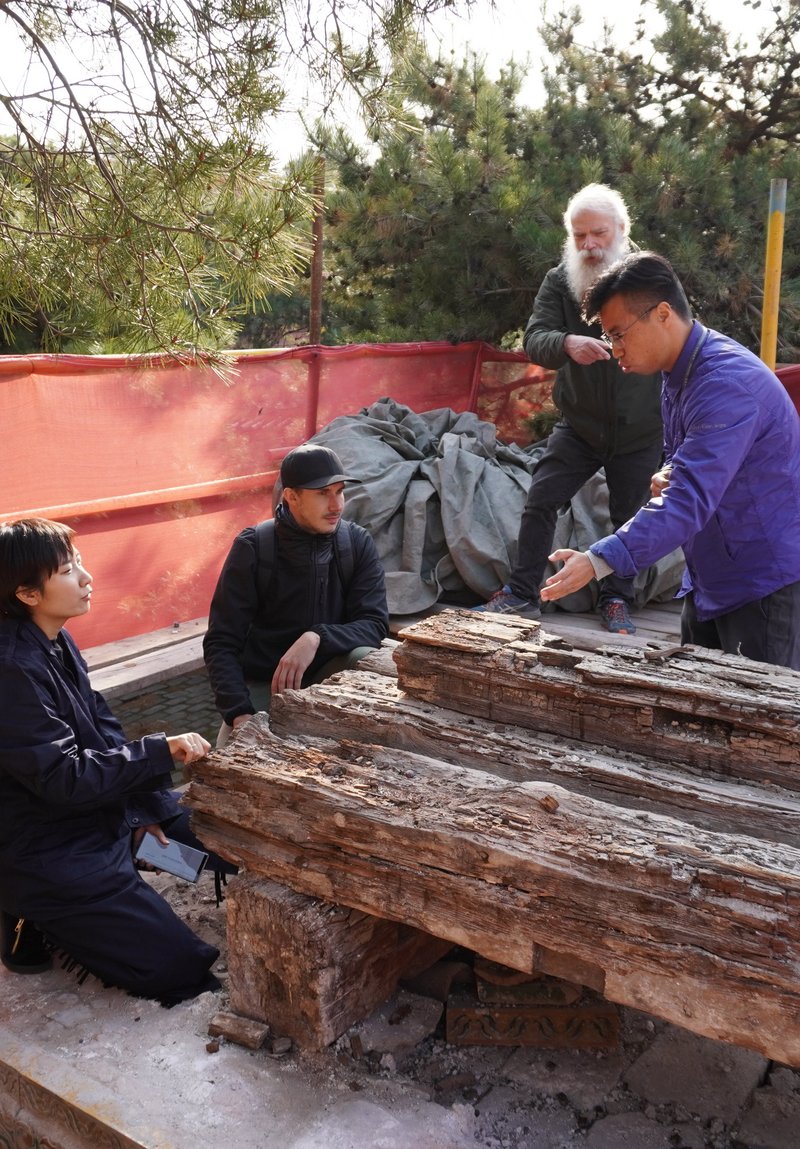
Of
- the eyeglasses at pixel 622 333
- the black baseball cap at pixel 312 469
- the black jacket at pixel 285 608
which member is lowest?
the black jacket at pixel 285 608

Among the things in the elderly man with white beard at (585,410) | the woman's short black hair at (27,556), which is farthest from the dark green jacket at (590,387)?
the woman's short black hair at (27,556)

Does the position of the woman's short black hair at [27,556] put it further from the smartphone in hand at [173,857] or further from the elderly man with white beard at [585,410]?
the elderly man with white beard at [585,410]

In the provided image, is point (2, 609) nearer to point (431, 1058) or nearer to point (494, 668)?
point (494, 668)

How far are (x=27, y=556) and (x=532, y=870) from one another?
1.42 meters

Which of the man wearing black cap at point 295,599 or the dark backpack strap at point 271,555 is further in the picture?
the dark backpack strap at point 271,555

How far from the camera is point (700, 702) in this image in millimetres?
2027

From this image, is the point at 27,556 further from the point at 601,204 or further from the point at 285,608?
the point at 601,204

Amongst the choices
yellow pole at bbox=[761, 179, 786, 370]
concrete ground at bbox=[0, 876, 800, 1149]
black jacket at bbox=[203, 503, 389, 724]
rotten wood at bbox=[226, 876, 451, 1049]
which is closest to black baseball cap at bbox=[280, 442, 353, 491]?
black jacket at bbox=[203, 503, 389, 724]

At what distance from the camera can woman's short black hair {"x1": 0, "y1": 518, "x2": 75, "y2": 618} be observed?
237cm

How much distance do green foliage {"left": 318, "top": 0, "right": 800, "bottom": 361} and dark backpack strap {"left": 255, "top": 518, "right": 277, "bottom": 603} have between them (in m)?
4.05

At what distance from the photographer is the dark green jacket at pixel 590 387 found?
4.16 metres

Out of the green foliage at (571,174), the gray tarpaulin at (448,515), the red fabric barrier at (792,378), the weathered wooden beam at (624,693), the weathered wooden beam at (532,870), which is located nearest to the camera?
the weathered wooden beam at (532,870)

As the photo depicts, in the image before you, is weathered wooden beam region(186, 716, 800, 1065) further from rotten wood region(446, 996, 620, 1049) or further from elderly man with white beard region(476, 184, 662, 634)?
elderly man with white beard region(476, 184, 662, 634)

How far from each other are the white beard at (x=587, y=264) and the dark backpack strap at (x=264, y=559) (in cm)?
171
